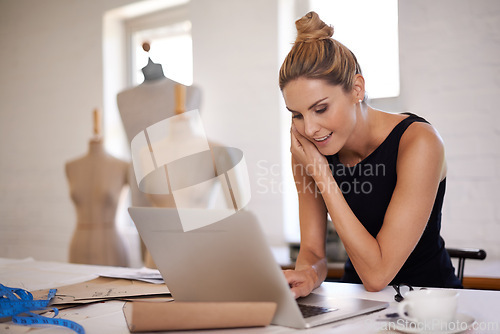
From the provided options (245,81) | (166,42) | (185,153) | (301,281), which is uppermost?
(166,42)

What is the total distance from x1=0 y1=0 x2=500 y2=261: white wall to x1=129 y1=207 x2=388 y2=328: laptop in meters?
1.43

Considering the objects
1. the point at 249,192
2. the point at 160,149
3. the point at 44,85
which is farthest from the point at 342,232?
the point at 44,85

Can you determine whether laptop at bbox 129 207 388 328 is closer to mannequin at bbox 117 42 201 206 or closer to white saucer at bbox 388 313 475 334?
white saucer at bbox 388 313 475 334

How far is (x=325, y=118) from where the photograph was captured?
1.27 meters

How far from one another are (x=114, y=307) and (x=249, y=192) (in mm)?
1760

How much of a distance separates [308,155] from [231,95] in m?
1.59

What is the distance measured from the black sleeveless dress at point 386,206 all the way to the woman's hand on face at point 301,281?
37 centimetres

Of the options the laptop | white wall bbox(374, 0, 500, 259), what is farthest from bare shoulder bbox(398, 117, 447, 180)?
white wall bbox(374, 0, 500, 259)

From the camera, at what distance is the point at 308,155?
1301 mm

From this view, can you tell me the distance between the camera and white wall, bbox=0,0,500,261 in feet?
6.97

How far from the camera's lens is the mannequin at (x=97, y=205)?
2412mm

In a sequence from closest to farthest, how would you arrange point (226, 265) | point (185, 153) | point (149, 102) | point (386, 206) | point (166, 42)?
point (226, 265) < point (386, 206) < point (185, 153) < point (149, 102) < point (166, 42)

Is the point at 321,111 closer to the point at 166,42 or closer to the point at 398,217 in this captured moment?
the point at 398,217

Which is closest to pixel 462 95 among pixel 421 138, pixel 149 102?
pixel 421 138
